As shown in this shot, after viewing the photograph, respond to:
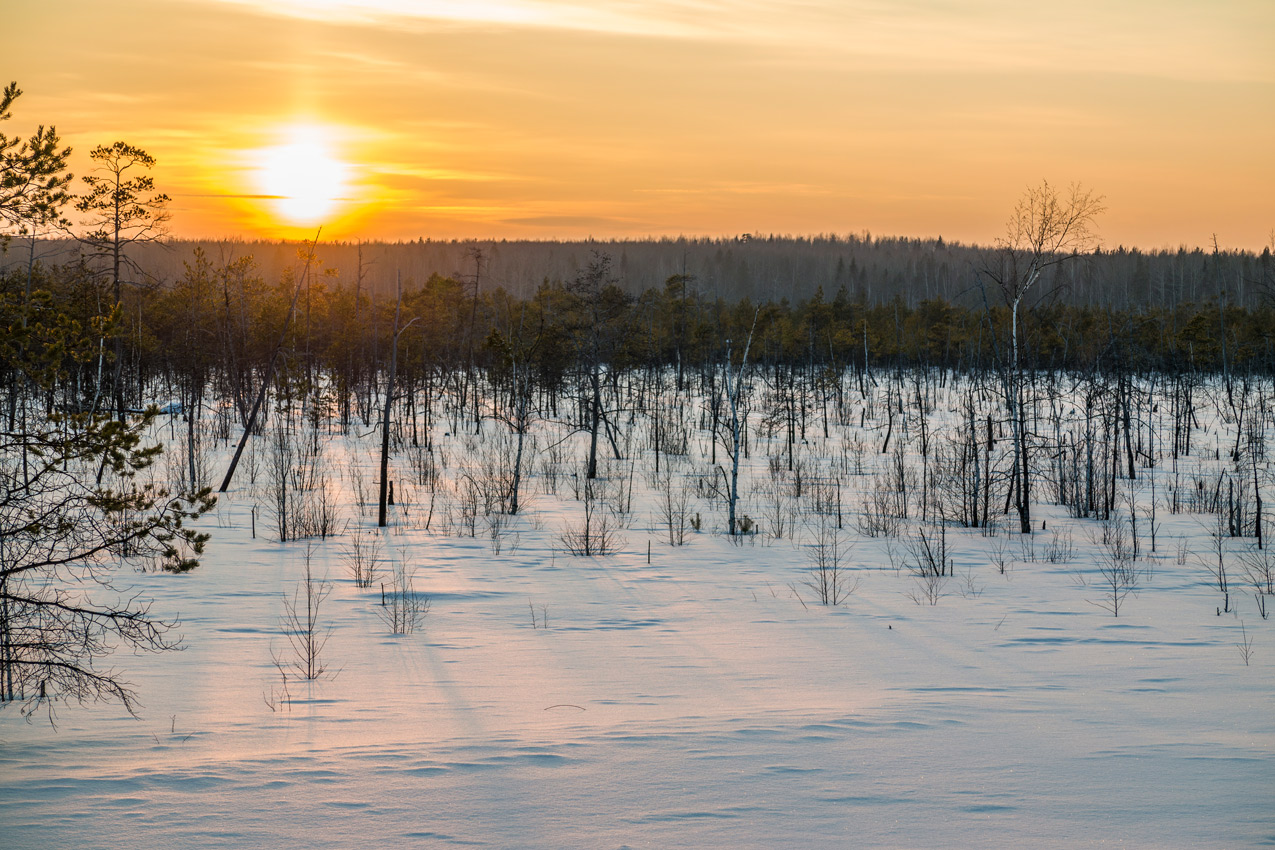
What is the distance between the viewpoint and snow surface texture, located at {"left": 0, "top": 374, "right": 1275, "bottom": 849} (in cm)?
376

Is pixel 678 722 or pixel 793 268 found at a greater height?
pixel 793 268

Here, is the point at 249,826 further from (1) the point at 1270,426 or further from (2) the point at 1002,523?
(1) the point at 1270,426

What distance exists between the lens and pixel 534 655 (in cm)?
665

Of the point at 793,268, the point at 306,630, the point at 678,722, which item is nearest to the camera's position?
the point at 678,722

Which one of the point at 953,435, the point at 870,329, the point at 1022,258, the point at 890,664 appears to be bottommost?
the point at 890,664

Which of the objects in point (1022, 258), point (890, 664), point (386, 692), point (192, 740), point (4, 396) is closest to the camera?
point (192, 740)

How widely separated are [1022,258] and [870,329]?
40.3 metres

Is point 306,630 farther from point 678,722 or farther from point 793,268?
point 793,268

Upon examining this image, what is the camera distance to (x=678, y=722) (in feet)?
16.6

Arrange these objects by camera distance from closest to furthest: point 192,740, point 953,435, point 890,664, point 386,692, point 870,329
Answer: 1. point 192,740
2. point 386,692
3. point 890,664
4. point 953,435
5. point 870,329

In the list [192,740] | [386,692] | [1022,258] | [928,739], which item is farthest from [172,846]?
[1022,258]

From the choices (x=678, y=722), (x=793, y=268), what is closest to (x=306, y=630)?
(x=678, y=722)

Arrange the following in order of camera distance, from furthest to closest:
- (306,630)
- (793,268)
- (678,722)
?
(793,268), (306,630), (678,722)

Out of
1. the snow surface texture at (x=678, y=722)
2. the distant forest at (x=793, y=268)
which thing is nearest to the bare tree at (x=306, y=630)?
the snow surface texture at (x=678, y=722)
